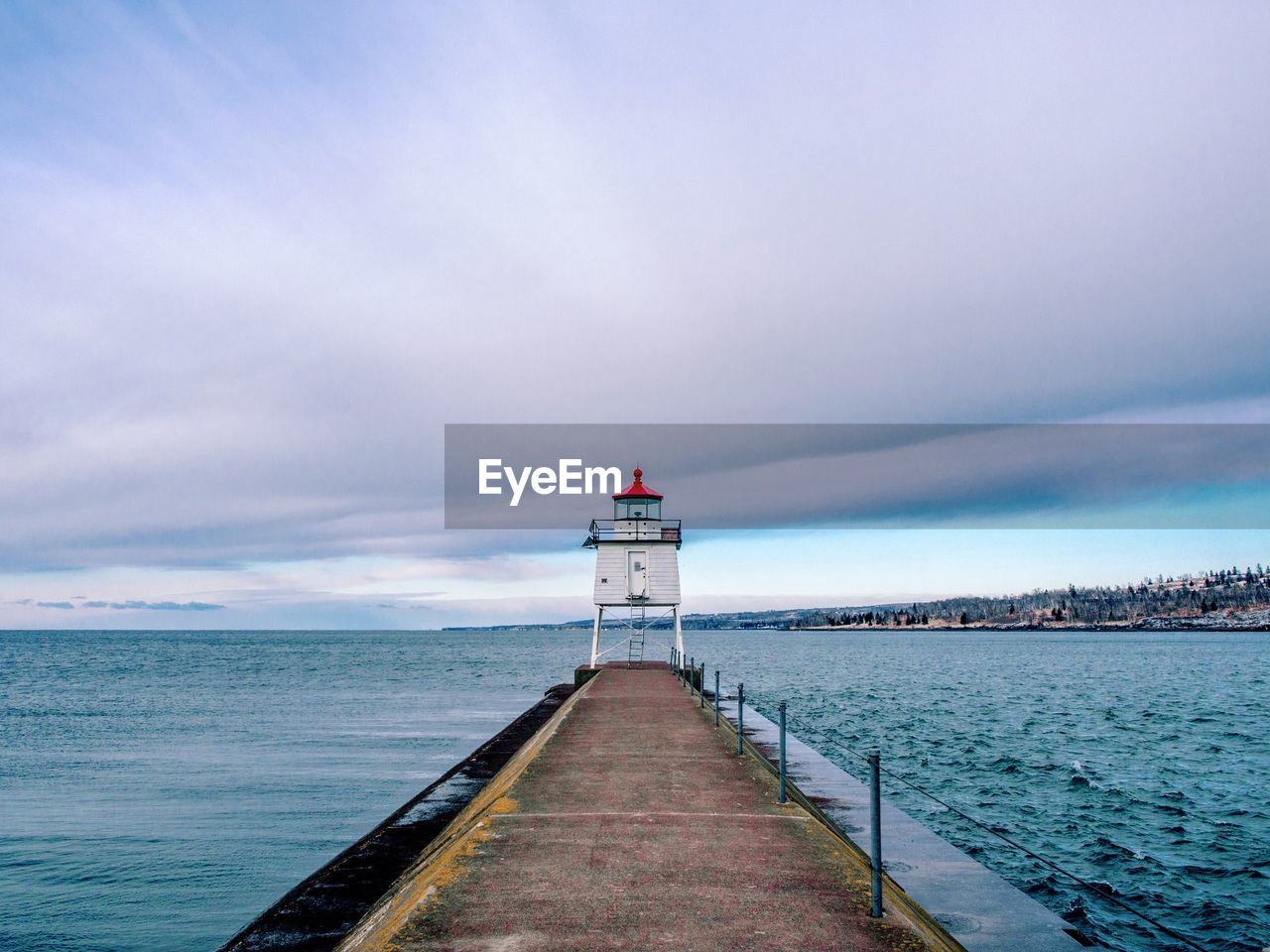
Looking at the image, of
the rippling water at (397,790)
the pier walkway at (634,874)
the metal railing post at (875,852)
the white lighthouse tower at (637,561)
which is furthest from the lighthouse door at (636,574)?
the metal railing post at (875,852)

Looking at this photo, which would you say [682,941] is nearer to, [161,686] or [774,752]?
[774,752]

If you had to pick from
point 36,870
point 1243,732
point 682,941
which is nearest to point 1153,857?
point 682,941

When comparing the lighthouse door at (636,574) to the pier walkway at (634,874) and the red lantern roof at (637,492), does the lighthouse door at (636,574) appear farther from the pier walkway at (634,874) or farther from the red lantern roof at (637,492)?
the pier walkway at (634,874)

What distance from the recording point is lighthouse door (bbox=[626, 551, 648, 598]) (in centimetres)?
3092

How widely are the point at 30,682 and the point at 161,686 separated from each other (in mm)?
13014

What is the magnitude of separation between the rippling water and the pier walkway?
5530 millimetres

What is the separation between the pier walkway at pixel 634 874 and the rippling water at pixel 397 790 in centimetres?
553

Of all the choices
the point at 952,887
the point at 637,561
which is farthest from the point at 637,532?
the point at 952,887

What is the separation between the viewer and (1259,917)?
11.7 metres

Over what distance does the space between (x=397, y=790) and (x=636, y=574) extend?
12445 mm

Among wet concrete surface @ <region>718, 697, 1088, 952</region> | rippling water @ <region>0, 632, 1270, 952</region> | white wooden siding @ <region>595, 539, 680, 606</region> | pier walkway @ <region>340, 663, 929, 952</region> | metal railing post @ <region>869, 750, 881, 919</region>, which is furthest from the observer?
white wooden siding @ <region>595, 539, 680, 606</region>

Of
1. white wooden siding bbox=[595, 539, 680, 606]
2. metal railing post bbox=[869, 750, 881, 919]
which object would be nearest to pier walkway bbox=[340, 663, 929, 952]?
metal railing post bbox=[869, 750, 881, 919]

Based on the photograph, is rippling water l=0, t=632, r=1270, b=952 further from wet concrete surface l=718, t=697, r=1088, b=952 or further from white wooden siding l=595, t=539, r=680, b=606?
white wooden siding l=595, t=539, r=680, b=606

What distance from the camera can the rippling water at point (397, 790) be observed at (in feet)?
41.7
